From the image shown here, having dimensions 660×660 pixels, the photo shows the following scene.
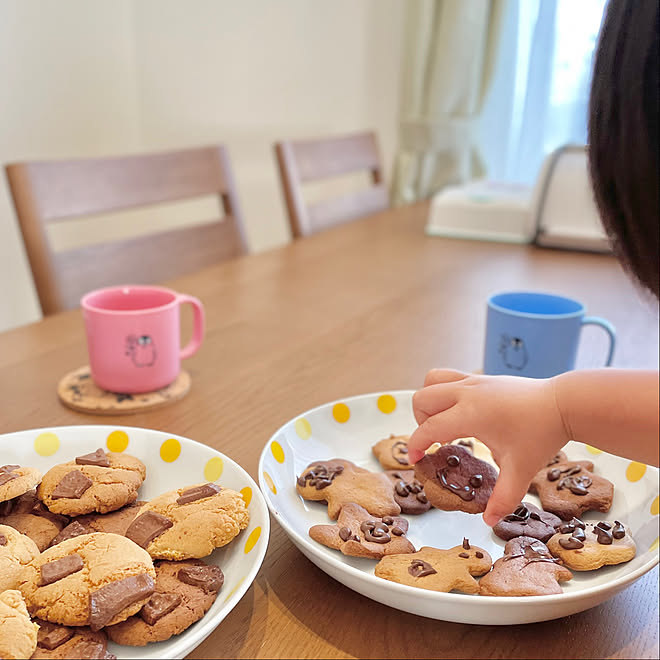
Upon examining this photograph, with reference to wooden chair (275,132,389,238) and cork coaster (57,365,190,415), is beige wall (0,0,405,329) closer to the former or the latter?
wooden chair (275,132,389,238)

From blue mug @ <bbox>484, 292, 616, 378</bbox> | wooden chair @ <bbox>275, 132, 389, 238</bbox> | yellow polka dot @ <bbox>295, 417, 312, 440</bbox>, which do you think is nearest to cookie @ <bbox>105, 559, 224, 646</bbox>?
yellow polka dot @ <bbox>295, 417, 312, 440</bbox>

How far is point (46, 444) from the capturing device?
589mm

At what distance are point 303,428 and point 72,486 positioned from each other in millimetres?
221

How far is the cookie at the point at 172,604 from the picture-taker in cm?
40

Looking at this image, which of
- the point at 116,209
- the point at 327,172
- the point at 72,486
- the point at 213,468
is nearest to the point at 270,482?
the point at 213,468

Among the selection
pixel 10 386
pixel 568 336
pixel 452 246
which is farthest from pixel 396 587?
pixel 452 246

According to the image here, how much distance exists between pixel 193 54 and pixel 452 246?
1.44 meters

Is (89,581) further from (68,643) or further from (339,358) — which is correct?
(339,358)

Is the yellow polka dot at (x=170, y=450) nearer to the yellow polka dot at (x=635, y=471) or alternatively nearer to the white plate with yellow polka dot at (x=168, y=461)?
the white plate with yellow polka dot at (x=168, y=461)

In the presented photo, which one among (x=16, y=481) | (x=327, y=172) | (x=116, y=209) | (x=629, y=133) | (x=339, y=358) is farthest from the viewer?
(x=327, y=172)

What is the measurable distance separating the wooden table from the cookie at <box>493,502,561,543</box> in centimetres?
6

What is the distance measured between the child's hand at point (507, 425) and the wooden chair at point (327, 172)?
1.26 meters

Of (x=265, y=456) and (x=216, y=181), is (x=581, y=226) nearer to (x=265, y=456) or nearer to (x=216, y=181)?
(x=216, y=181)

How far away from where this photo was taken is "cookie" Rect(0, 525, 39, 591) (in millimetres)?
414
